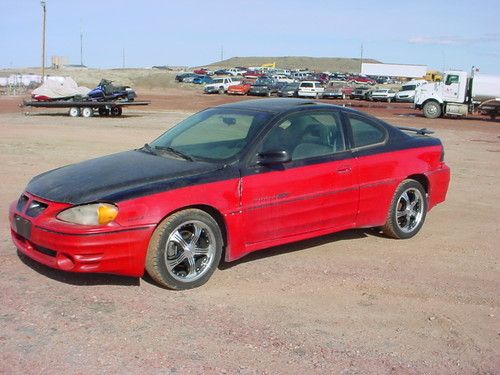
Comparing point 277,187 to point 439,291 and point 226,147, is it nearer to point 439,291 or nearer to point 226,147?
point 226,147

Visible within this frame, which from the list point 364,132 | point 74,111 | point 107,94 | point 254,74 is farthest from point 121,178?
point 254,74

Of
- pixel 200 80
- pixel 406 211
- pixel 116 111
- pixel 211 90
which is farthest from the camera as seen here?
pixel 200 80

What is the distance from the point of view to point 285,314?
4570mm

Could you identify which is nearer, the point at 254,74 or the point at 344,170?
the point at 344,170

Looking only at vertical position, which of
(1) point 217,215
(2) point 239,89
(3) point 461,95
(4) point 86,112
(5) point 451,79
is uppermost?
(5) point 451,79

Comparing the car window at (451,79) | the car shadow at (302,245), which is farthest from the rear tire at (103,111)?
the car shadow at (302,245)

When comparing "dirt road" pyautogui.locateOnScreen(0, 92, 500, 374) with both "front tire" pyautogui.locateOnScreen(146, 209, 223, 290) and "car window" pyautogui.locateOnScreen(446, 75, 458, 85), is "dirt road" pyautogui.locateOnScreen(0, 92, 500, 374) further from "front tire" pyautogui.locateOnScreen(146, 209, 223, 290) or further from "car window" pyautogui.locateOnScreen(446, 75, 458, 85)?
"car window" pyautogui.locateOnScreen(446, 75, 458, 85)

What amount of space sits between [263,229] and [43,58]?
5514 cm

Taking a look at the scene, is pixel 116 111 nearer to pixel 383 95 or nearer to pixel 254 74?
pixel 383 95

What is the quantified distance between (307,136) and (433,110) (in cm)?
2914

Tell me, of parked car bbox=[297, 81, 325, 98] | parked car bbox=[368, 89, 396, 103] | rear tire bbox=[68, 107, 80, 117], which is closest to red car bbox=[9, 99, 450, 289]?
rear tire bbox=[68, 107, 80, 117]

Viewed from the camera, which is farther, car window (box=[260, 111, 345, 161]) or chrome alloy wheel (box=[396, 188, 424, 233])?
chrome alloy wheel (box=[396, 188, 424, 233])

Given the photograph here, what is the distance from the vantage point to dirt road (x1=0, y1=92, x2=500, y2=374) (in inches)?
150

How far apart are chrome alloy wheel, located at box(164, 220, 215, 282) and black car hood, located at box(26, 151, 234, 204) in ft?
1.23
